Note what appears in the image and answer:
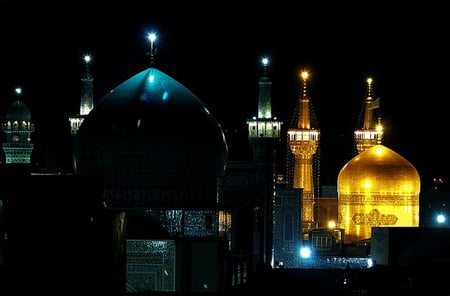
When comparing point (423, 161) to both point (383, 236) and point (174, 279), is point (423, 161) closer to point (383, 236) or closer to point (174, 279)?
point (383, 236)

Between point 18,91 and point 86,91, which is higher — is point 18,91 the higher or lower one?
the higher one

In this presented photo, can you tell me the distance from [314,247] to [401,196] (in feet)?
7.88

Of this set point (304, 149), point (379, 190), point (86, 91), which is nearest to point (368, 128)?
point (379, 190)

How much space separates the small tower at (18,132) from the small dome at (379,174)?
21.0 ft

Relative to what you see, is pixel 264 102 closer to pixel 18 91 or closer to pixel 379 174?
pixel 18 91

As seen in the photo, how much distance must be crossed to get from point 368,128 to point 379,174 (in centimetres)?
217

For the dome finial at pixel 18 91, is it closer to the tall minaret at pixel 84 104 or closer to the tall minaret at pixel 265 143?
the tall minaret at pixel 84 104

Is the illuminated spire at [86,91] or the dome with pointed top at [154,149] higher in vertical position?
the illuminated spire at [86,91]

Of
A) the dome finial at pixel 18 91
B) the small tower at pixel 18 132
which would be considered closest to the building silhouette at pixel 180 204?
the small tower at pixel 18 132

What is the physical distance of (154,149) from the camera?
28.7 m

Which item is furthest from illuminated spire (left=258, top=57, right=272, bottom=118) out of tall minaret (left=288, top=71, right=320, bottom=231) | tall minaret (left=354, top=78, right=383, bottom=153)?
tall minaret (left=354, top=78, right=383, bottom=153)

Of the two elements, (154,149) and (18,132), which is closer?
(154,149)

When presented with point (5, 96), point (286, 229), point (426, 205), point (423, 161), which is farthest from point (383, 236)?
point (426, 205)

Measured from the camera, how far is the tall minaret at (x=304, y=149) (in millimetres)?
38594
